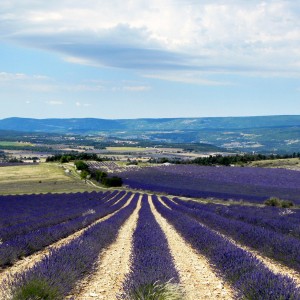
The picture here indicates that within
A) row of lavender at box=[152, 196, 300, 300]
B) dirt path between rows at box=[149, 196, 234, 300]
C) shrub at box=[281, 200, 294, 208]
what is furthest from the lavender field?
dirt path between rows at box=[149, 196, 234, 300]

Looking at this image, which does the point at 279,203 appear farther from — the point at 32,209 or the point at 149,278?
the point at 149,278

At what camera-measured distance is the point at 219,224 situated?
51.4 feet

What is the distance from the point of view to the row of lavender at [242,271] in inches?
204

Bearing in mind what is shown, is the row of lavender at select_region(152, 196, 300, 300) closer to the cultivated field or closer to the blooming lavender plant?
the cultivated field

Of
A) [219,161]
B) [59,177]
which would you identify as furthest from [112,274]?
[219,161]

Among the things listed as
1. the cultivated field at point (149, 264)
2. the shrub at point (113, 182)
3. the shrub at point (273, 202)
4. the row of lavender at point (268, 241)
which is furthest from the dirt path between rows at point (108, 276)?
the shrub at point (113, 182)

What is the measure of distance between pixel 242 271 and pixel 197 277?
1.25 meters

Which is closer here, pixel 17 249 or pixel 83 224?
pixel 17 249

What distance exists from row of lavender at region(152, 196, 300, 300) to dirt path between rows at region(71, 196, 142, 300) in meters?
1.80

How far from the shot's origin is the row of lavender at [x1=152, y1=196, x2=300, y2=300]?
17.0 feet

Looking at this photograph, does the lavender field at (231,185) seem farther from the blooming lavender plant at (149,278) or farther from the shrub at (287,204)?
the blooming lavender plant at (149,278)

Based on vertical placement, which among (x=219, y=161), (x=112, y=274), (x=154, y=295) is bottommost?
(x=219, y=161)

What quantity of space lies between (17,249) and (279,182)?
45011 millimetres

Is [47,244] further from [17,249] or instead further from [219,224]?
[219,224]
